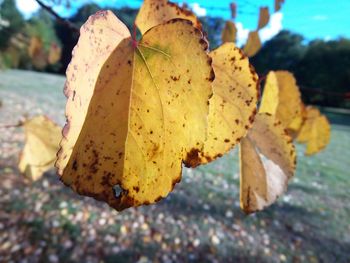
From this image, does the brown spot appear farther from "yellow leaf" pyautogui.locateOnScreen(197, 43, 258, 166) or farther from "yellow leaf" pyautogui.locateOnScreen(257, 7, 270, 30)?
"yellow leaf" pyautogui.locateOnScreen(257, 7, 270, 30)

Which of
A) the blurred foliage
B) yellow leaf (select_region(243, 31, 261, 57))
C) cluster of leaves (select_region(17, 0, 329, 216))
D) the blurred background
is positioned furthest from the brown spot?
the blurred foliage

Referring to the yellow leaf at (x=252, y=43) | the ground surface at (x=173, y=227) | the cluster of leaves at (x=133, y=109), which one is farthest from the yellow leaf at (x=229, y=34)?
the ground surface at (x=173, y=227)

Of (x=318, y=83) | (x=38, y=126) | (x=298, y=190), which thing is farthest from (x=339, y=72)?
(x=38, y=126)

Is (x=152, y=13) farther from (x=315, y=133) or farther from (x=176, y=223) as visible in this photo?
(x=176, y=223)

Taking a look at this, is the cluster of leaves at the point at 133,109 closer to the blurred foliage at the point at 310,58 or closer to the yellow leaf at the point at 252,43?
the yellow leaf at the point at 252,43

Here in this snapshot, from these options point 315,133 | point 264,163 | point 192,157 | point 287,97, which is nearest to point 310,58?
point 315,133

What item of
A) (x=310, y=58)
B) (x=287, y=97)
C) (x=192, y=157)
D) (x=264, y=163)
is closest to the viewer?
(x=192, y=157)
